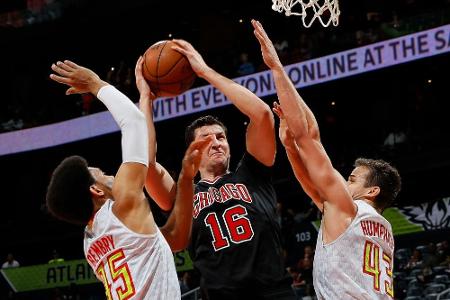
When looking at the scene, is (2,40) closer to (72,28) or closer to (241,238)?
(72,28)

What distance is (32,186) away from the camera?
19.4 m

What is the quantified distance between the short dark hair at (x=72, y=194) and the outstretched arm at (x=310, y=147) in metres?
1.14

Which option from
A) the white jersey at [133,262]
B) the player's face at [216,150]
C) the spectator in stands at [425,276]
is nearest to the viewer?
the white jersey at [133,262]

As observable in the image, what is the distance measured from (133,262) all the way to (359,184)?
4.89ft

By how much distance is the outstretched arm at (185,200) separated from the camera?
10.0ft

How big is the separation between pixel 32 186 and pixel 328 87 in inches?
335

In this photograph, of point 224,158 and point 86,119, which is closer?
point 224,158

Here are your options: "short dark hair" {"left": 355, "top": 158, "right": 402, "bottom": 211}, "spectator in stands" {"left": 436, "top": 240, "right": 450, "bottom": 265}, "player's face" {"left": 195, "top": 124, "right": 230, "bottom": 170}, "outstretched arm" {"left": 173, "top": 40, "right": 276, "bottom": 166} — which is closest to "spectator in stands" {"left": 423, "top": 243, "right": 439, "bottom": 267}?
"spectator in stands" {"left": 436, "top": 240, "right": 450, "bottom": 265}

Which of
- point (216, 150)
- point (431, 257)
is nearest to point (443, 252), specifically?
point (431, 257)

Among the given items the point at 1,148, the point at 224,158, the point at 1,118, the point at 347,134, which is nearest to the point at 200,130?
the point at 224,158

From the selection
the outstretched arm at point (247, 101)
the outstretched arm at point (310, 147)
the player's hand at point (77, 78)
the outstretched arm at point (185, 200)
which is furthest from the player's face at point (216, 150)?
the player's hand at point (77, 78)

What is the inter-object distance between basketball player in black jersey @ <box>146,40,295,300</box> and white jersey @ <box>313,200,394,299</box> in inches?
8.1

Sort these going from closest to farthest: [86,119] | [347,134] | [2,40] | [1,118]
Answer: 1. [347,134]
2. [86,119]
3. [1,118]
4. [2,40]

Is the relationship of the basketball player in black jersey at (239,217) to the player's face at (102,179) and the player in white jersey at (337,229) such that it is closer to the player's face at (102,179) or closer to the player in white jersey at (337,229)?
the player in white jersey at (337,229)
